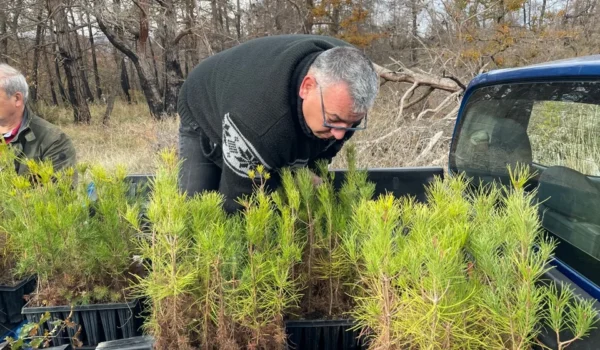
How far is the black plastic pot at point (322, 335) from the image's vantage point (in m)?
1.33

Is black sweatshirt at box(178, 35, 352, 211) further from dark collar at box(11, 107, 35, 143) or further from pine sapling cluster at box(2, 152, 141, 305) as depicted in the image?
dark collar at box(11, 107, 35, 143)

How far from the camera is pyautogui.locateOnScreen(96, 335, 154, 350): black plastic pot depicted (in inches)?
45.9

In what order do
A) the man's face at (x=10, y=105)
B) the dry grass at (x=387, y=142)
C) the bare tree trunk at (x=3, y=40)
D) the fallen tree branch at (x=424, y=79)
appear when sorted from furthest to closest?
1. the bare tree trunk at (x=3, y=40)
2. the fallen tree branch at (x=424, y=79)
3. the dry grass at (x=387, y=142)
4. the man's face at (x=10, y=105)

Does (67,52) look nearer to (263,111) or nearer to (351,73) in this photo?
(263,111)

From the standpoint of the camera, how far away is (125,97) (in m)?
22.2

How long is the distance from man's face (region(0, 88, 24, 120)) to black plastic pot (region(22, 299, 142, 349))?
174 cm

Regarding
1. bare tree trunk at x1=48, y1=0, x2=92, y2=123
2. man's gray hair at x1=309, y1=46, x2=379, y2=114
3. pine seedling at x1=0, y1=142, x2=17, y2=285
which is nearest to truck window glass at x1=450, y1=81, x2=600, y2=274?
man's gray hair at x1=309, y1=46, x2=379, y2=114

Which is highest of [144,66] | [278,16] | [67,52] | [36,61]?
[278,16]

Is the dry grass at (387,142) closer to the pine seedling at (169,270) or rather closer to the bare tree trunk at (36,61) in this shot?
the pine seedling at (169,270)

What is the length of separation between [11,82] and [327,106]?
2137mm

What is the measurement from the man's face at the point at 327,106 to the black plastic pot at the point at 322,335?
0.76m

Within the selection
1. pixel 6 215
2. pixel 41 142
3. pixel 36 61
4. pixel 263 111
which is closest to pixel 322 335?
pixel 263 111

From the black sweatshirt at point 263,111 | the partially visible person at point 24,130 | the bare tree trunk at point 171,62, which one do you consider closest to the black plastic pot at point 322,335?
the black sweatshirt at point 263,111

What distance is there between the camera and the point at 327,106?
1.64m
